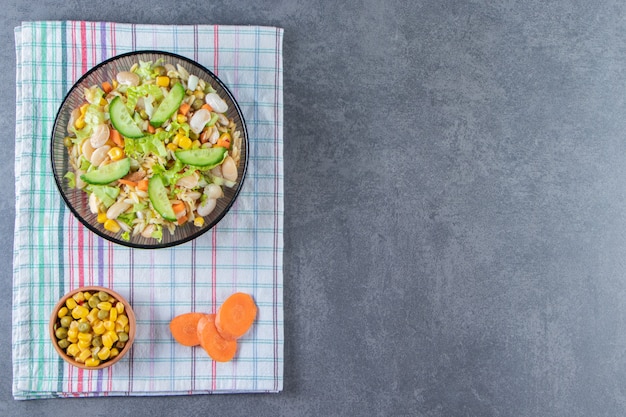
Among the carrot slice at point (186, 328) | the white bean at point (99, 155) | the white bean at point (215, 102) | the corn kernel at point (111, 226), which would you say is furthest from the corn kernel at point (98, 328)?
the white bean at point (215, 102)

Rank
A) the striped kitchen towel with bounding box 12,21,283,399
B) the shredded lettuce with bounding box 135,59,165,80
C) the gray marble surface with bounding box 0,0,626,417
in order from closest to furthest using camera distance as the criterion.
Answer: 1. the shredded lettuce with bounding box 135,59,165,80
2. the striped kitchen towel with bounding box 12,21,283,399
3. the gray marble surface with bounding box 0,0,626,417

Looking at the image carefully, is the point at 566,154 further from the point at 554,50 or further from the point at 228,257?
the point at 228,257

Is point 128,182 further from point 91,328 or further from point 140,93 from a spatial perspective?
point 91,328

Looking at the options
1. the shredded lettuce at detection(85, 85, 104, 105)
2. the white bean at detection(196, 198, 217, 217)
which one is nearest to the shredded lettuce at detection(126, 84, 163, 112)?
the shredded lettuce at detection(85, 85, 104, 105)

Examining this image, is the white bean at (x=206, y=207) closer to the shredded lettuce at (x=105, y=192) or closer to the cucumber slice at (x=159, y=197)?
the cucumber slice at (x=159, y=197)

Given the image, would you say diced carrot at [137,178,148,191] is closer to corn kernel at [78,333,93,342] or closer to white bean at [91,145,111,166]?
white bean at [91,145,111,166]
